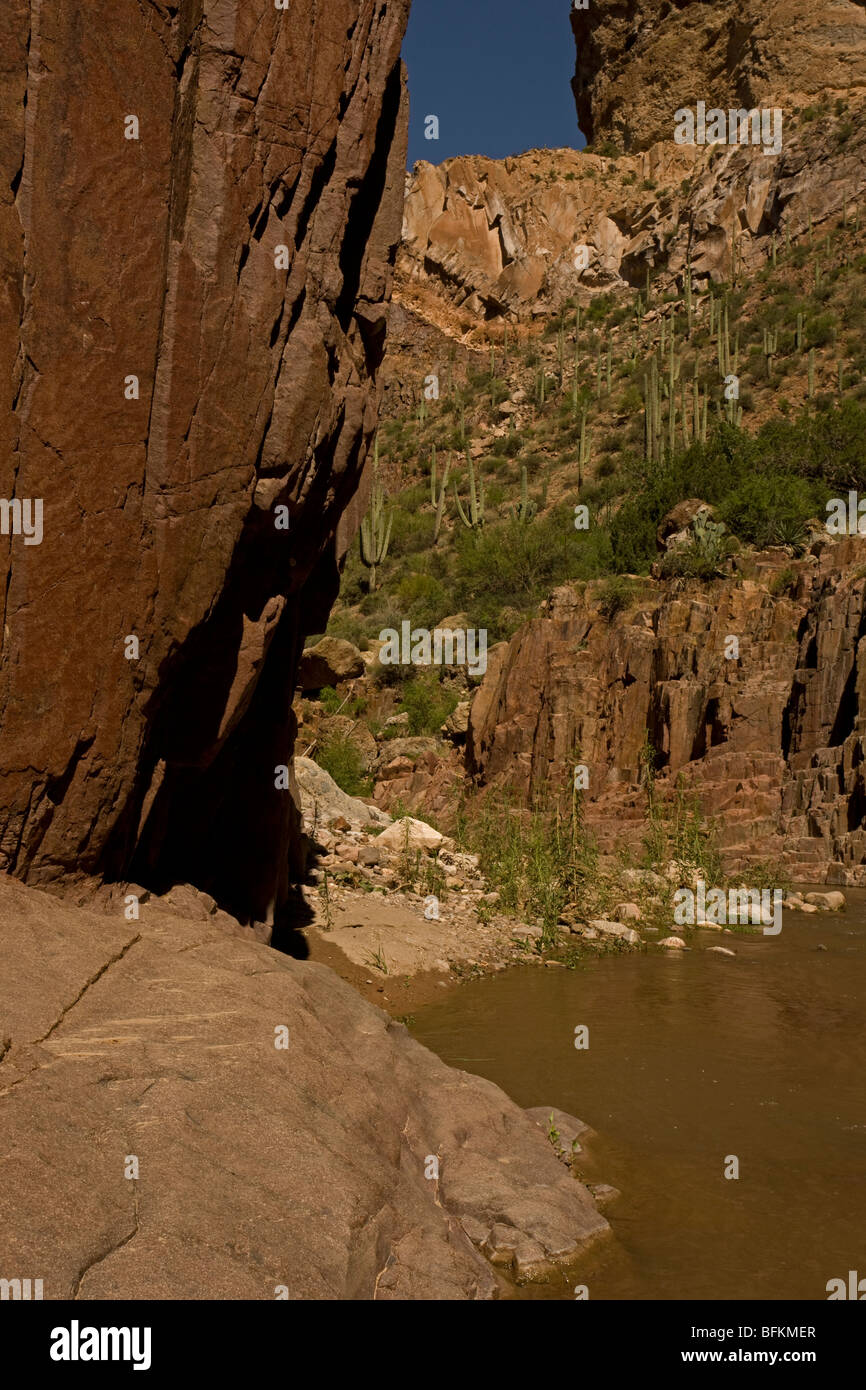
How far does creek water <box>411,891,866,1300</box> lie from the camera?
11.5 ft

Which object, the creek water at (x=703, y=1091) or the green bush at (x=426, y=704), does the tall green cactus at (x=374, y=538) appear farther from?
the creek water at (x=703, y=1091)

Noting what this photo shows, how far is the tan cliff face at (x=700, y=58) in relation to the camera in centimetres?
4712

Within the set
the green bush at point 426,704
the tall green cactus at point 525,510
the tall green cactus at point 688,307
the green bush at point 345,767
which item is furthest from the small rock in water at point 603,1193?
the tall green cactus at point 688,307

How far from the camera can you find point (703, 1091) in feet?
17.4

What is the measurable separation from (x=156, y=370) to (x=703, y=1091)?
4.69 metres

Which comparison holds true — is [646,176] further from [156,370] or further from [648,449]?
[156,370]

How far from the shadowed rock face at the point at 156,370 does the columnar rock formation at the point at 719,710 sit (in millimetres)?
8946

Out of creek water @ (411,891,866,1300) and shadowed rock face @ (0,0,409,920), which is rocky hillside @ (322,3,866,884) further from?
shadowed rock face @ (0,0,409,920)

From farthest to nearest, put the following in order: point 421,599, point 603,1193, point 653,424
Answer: point 653,424 < point 421,599 < point 603,1193

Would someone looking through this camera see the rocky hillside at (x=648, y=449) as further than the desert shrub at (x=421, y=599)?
No

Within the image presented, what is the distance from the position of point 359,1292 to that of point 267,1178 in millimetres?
418


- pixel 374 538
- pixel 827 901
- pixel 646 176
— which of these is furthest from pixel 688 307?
pixel 827 901

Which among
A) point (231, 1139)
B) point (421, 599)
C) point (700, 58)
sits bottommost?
point (231, 1139)
